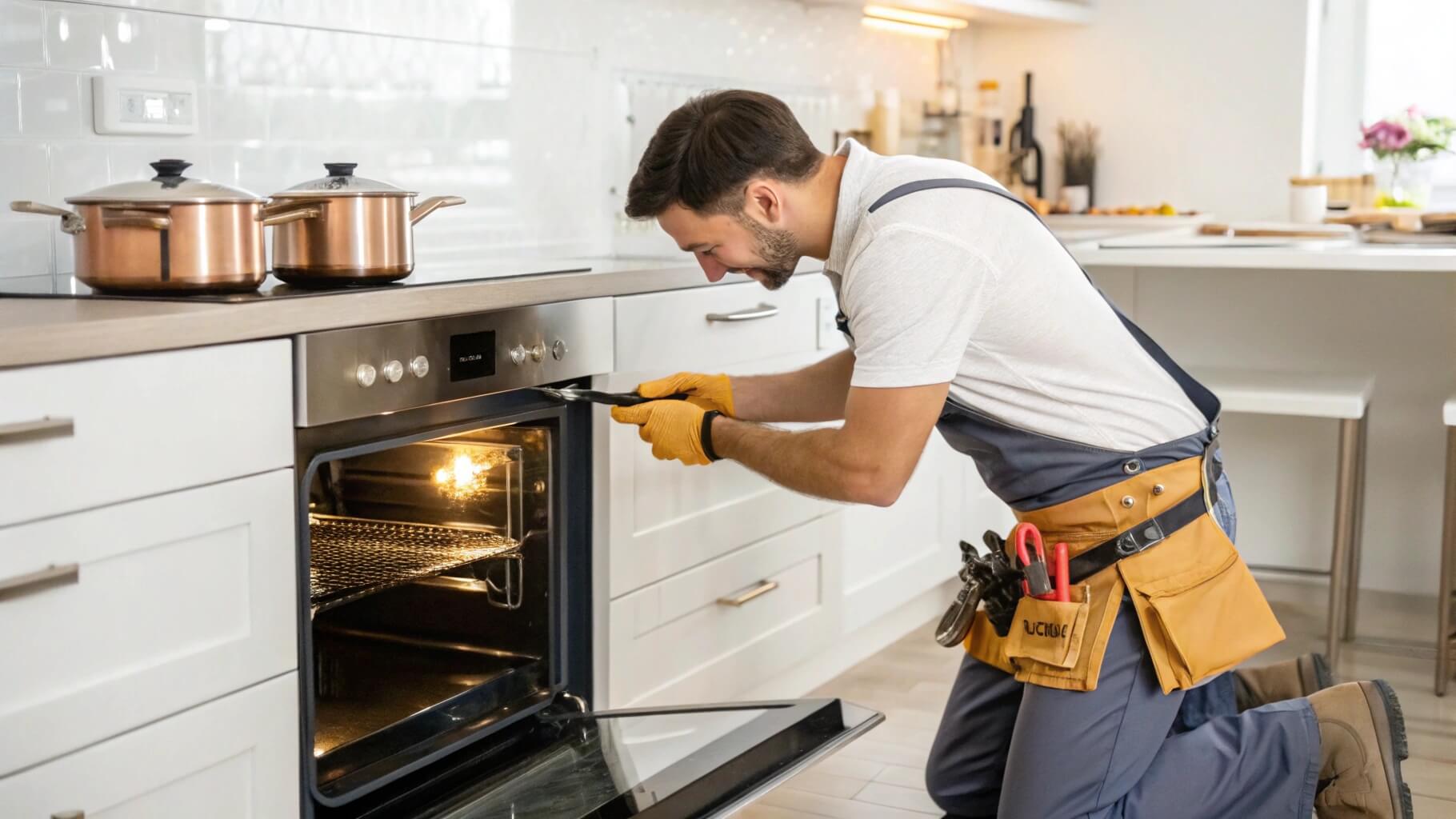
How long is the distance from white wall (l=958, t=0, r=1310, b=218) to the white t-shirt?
9.37 ft

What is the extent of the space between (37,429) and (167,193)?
0.39m

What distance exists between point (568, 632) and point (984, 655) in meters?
0.61

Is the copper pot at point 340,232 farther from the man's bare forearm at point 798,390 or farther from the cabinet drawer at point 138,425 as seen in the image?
the man's bare forearm at point 798,390

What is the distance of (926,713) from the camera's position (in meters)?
2.87

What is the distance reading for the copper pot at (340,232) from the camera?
176cm

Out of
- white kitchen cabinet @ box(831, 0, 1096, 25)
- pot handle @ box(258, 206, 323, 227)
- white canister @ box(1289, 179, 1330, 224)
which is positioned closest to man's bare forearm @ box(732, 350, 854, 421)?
pot handle @ box(258, 206, 323, 227)

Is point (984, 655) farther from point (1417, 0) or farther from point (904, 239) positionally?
point (1417, 0)

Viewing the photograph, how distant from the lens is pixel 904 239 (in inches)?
66.7

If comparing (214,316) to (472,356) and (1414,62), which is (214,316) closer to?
(472,356)

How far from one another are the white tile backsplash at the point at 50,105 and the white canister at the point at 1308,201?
3332 mm

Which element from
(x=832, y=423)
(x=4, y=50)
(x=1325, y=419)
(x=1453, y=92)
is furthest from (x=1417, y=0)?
(x=4, y=50)

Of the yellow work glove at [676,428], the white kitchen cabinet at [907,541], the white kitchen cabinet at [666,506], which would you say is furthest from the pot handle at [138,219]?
the white kitchen cabinet at [907,541]

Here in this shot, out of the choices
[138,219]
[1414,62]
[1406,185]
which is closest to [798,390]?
[138,219]

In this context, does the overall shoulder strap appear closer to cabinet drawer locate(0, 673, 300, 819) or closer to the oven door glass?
the oven door glass
